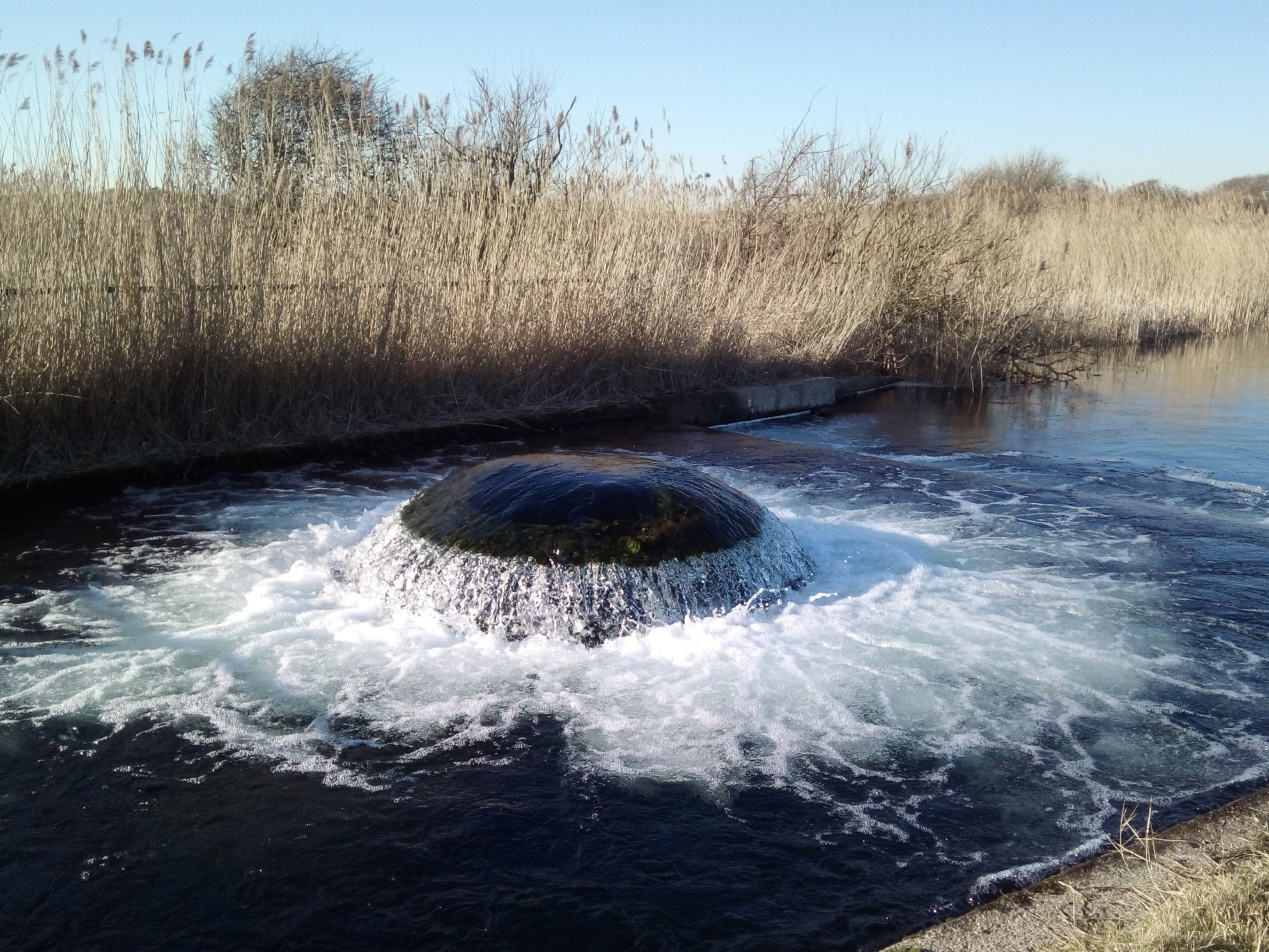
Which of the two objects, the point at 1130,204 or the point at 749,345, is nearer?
the point at 749,345

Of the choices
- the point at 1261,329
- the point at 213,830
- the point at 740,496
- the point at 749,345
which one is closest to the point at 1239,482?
the point at 740,496

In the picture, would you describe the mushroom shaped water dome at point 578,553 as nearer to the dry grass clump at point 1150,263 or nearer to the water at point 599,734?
the water at point 599,734

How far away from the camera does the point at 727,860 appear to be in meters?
2.65

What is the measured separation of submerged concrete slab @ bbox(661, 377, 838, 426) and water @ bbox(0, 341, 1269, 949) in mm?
3430

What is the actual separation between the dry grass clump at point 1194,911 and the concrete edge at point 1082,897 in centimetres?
2

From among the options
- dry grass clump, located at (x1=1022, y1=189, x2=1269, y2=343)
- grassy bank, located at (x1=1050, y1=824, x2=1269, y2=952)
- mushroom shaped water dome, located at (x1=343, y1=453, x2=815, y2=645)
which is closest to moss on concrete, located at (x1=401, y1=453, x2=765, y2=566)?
mushroom shaped water dome, located at (x1=343, y1=453, x2=815, y2=645)

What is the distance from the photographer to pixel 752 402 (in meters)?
9.35

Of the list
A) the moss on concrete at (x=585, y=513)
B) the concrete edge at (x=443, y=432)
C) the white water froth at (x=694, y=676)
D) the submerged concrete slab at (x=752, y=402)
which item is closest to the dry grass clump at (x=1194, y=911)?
the white water froth at (x=694, y=676)

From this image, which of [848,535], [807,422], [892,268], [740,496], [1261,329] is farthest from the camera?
[1261,329]

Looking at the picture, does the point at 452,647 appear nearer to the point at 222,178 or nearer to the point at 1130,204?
the point at 222,178

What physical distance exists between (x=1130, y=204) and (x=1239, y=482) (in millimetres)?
15013

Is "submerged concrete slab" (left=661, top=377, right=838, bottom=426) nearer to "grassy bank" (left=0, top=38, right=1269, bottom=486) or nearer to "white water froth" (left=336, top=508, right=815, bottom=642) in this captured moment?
"grassy bank" (left=0, top=38, right=1269, bottom=486)

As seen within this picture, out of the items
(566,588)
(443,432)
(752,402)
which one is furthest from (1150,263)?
(566,588)

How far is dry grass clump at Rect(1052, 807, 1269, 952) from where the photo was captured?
191 cm
